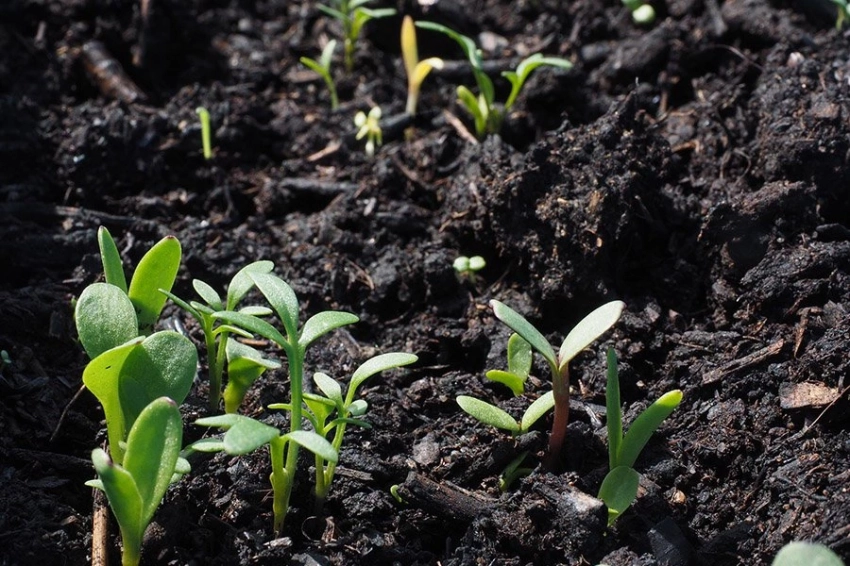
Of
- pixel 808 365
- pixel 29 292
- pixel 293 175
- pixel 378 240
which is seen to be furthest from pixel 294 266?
pixel 808 365

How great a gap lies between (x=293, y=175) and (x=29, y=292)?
2.86 ft

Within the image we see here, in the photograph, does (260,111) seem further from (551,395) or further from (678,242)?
(551,395)

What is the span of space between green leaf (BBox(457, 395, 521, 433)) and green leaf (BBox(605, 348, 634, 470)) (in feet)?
0.63

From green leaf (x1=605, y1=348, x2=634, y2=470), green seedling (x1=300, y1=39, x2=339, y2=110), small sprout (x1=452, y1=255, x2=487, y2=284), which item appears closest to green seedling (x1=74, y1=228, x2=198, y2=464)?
green leaf (x1=605, y1=348, x2=634, y2=470)

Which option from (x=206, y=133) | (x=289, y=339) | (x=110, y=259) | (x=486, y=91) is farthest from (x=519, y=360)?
(x=206, y=133)

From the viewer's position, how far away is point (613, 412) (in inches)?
61.4

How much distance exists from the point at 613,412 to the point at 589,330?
6.0 inches

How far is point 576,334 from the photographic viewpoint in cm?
157

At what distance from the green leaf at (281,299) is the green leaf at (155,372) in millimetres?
161

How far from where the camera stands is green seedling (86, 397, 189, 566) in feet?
4.43

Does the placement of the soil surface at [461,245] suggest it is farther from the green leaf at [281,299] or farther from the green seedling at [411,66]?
the green leaf at [281,299]

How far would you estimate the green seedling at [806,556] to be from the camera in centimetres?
Answer: 112

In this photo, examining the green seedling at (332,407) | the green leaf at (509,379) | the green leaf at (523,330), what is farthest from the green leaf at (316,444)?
the green leaf at (509,379)

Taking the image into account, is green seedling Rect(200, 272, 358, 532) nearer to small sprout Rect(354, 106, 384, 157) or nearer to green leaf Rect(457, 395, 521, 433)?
green leaf Rect(457, 395, 521, 433)
